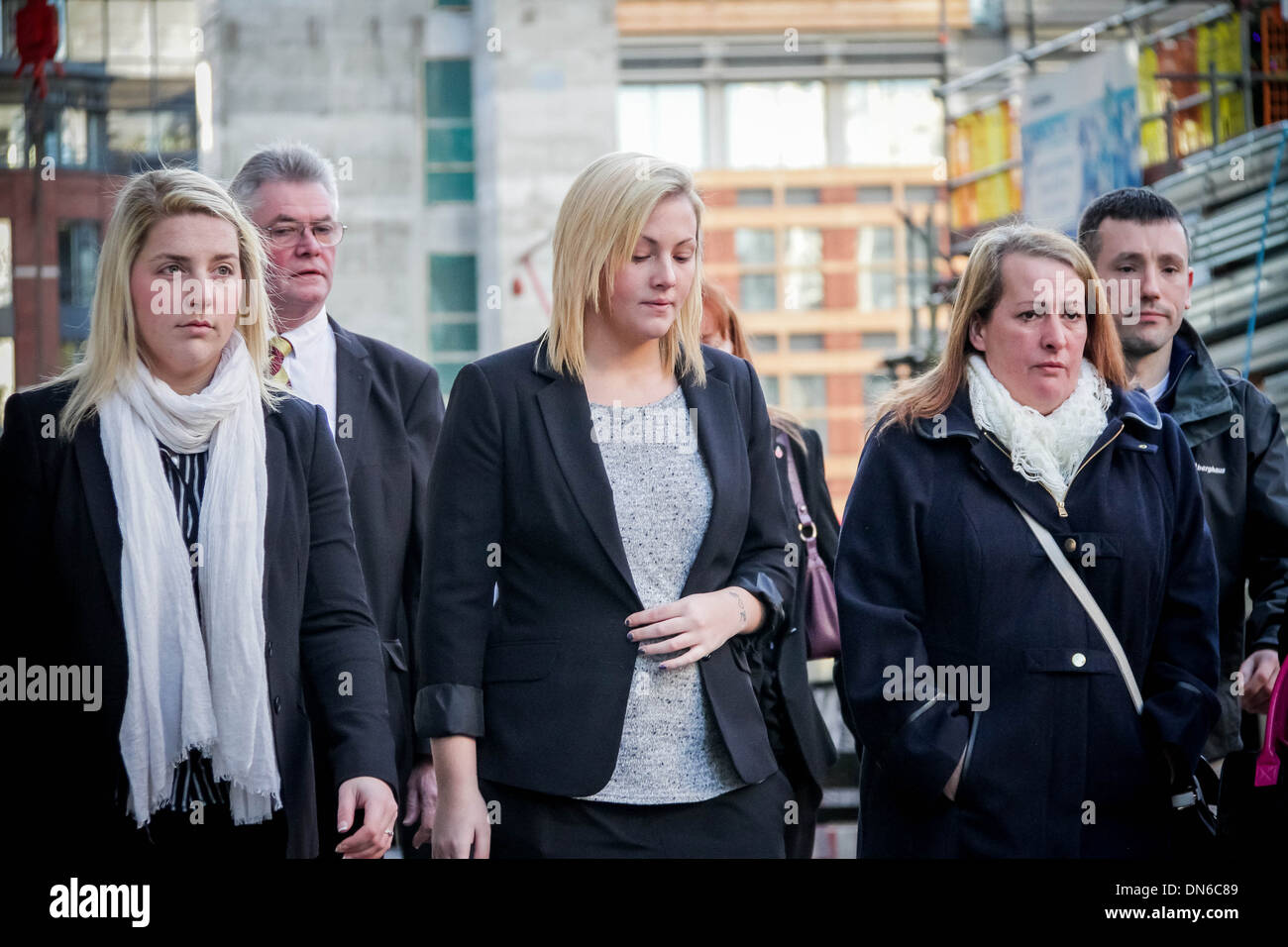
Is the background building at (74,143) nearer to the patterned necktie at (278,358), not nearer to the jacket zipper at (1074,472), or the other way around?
the patterned necktie at (278,358)

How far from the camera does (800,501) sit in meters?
4.21

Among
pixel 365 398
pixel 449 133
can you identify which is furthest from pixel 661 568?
pixel 449 133

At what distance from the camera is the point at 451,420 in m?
3.00

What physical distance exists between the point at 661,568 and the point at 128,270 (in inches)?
40.7

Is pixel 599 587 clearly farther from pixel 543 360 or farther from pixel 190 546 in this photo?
pixel 190 546

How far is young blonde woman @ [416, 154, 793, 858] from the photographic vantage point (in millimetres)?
2883

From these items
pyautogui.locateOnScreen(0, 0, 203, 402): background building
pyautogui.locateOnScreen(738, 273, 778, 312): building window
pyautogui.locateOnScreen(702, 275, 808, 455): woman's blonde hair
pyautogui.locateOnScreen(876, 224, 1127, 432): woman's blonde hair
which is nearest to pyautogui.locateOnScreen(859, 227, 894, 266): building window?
pyautogui.locateOnScreen(738, 273, 778, 312): building window

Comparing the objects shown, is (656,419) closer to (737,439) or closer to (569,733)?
(737,439)

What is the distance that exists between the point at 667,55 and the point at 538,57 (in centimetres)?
104

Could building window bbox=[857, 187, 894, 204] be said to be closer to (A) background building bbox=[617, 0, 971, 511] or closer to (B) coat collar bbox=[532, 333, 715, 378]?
(A) background building bbox=[617, 0, 971, 511]

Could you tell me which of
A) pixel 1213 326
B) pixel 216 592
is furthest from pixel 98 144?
pixel 1213 326

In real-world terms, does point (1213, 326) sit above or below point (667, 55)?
below

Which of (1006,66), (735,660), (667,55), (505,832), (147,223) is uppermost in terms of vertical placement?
(1006,66)

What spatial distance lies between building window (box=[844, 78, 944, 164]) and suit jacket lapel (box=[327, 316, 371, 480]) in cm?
315
